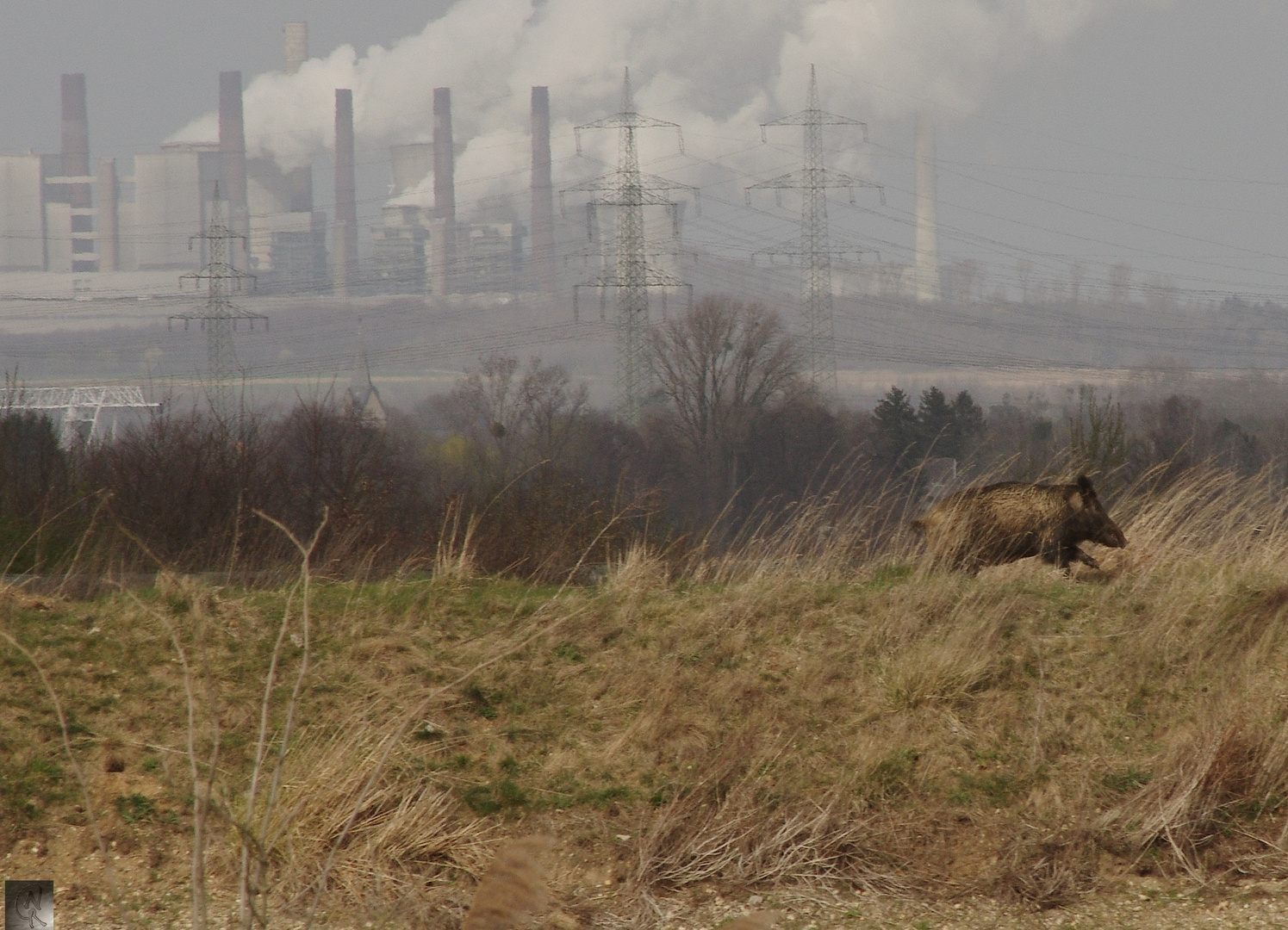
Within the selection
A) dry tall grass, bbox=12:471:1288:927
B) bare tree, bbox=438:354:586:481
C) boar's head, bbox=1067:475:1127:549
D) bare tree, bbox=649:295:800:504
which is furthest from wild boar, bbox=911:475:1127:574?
bare tree, bbox=649:295:800:504

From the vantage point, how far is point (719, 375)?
67.2 metres

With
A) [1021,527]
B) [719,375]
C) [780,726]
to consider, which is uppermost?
[719,375]

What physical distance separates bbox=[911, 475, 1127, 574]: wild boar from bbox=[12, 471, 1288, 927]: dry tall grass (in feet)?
0.66

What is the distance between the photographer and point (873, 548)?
10.1 m

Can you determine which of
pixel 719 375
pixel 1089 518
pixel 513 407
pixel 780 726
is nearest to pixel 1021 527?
pixel 1089 518

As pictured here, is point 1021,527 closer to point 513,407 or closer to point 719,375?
point 719,375

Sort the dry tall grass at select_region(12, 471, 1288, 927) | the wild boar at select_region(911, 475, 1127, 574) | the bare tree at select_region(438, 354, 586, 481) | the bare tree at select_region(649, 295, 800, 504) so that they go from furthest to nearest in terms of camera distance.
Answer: the bare tree at select_region(649, 295, 800, 504), the bare tree at select_region(438, 354, 586, 481), the wild boar at select_region(911, 475, 1127, 574), the dry tall grass at select_region(12, 471, 1288, 927)

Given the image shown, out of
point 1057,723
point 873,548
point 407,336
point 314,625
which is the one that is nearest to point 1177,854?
point 1057,723

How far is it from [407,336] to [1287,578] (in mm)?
169089

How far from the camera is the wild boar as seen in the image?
893cm

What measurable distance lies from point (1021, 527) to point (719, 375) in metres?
58.5

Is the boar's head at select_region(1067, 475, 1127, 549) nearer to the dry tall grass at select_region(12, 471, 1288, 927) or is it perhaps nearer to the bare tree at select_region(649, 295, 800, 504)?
the dry tall grass at select_region(12, 471, 1288, 927)

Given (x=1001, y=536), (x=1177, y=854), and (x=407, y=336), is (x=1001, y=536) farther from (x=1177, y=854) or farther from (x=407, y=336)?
(x=407, y=336)

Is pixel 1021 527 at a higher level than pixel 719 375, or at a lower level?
lower
